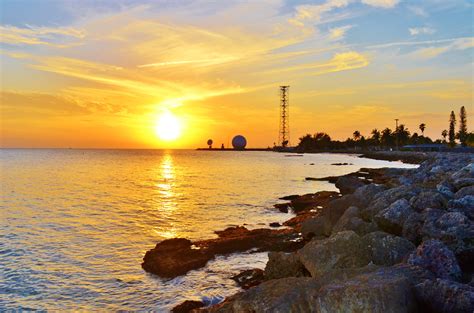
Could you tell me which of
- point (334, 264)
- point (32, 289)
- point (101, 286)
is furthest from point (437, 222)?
point (32, 289)

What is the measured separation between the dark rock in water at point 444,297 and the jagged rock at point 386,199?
7.56 metres

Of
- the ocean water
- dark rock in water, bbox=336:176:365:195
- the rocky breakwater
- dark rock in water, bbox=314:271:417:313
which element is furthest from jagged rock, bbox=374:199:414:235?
dark rock in water, bbox=336:176:365:195

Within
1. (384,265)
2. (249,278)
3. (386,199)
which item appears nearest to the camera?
(384,265)

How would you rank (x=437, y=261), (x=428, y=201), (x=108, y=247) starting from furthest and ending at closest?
(x=108, y=247)
(x=428, y=201)
(x=437, y=261)

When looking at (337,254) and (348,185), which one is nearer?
(337,254)

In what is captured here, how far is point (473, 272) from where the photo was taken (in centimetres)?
833

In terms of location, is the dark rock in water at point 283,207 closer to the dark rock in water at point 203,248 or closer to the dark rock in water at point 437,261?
the dark rock in water at point 203,248

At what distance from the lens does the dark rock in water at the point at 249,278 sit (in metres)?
12.2

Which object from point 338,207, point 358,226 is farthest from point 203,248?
point 358,226

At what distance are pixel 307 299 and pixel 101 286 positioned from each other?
30.0 feet

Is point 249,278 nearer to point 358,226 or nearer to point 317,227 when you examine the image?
point 358,226

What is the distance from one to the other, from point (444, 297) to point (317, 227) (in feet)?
35.6

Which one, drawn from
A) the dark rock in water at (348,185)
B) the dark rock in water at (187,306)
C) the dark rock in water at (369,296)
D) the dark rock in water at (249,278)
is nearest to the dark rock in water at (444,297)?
the dark rock in water at (369,296)

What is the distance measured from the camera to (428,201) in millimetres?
12102
